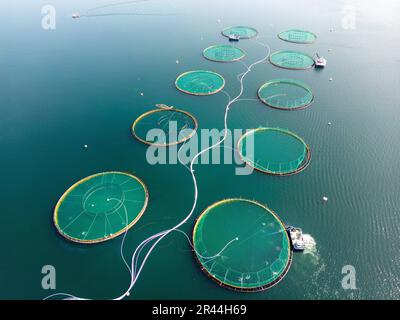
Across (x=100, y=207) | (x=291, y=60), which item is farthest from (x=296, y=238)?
(x=291, y=60)

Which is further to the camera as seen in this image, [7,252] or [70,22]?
[70,22]

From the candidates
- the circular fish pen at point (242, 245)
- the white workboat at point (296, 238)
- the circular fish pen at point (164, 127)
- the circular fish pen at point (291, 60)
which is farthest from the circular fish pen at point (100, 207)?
the circular fish pen at point (291, 60)

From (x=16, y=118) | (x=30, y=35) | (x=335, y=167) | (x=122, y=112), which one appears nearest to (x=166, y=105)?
(x=122, y=112)

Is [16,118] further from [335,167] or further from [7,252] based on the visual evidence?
[335,167]

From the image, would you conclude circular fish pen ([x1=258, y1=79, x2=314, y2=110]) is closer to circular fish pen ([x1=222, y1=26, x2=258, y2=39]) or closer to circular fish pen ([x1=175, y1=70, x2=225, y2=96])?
circular fish pen ([x1=175, y1=70, x2=225, y2=96])

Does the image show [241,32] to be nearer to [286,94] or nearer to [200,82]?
[200,82]
